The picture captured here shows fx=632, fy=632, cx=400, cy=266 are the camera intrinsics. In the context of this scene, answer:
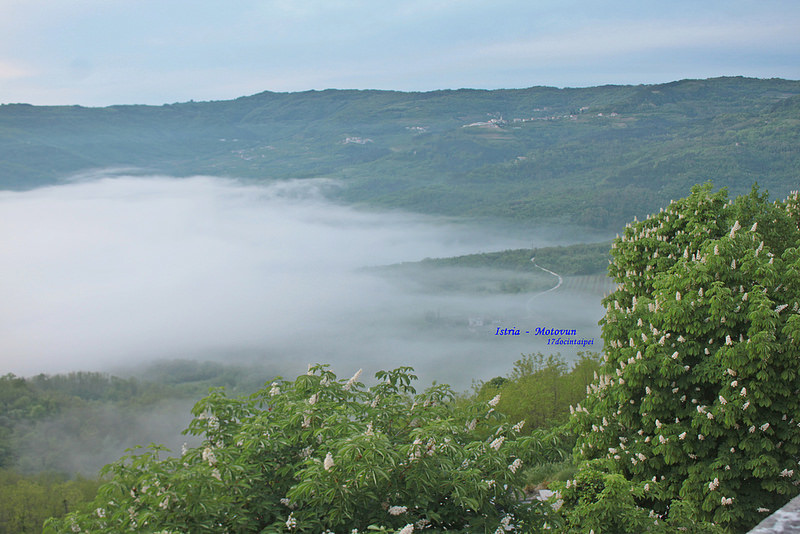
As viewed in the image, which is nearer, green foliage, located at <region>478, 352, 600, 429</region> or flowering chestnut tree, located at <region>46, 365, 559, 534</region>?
flowering chestnut tree, located at <region>46, 365, 559, 534</region>

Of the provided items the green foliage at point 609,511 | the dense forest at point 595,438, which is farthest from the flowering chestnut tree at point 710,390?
the green foliage at point 609,511

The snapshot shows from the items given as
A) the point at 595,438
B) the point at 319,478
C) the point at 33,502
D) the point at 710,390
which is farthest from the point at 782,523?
the point at 33,502

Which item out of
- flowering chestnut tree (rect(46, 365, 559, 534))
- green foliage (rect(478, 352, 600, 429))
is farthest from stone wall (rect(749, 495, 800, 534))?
green foliage (rect(478, 352, 600, 429))

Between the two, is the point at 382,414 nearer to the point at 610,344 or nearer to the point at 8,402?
the point at 610,344

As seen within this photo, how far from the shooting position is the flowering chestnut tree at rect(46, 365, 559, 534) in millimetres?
7688

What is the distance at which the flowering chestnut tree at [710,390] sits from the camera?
13.1 metres

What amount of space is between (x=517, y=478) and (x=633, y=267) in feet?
41.6

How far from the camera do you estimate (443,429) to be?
8969mm

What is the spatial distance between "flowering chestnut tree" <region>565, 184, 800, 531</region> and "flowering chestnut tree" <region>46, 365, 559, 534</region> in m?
4.61

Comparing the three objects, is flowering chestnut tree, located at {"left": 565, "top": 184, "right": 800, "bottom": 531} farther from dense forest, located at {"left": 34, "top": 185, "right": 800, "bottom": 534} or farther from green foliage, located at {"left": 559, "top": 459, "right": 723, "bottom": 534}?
green foliage, located at {"left": 559, "top": 459, "right": 723, "bottom": 534}

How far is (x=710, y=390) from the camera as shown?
47.6 ft

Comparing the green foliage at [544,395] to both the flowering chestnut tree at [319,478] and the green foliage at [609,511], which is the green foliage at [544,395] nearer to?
the green foliage at [609,511]

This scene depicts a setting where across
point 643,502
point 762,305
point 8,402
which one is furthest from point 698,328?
point 8,402

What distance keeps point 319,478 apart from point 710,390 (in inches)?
412
